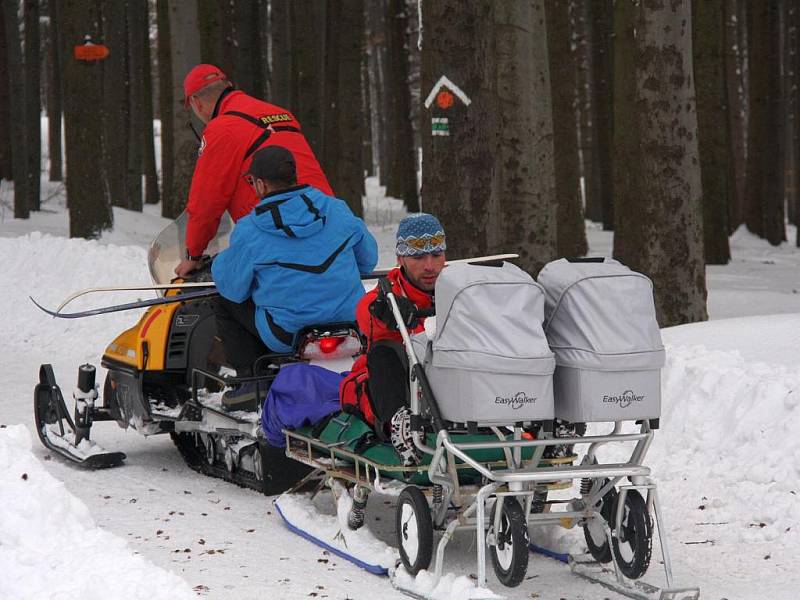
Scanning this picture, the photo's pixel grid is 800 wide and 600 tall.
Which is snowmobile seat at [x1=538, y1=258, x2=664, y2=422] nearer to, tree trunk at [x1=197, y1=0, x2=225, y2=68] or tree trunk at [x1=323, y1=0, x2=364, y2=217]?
tree trunk at [x1=197, y1=0, x2=225, y2=68]

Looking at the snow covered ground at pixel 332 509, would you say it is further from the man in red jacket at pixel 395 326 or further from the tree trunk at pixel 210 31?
the tree trunk at pixel 210 31

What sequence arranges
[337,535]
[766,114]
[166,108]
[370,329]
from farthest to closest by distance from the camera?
[166,108] → [766,114] → [337,535] → [370,329]

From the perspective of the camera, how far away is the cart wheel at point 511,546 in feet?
15.2

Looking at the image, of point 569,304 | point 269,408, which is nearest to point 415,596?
point 569,304

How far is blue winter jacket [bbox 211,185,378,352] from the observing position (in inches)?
259

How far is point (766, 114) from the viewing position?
22609 millimetres

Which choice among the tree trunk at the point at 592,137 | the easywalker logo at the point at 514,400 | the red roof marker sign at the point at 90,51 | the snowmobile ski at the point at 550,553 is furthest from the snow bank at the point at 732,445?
the tree trunk at the point at 592,137

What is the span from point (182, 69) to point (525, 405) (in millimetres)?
12513

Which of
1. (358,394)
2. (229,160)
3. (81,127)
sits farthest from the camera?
(81,127)

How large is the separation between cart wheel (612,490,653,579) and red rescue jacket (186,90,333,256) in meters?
3.32

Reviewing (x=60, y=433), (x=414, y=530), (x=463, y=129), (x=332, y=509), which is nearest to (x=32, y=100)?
(x=463, y=129)

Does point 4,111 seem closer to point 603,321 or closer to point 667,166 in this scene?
point 667,166

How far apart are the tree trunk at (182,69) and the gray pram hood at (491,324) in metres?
11.8

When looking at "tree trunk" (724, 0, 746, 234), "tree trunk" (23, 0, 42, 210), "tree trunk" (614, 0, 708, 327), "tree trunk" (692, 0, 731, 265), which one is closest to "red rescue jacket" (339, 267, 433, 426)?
"tree trunk" (614, 0, 708, 327)
